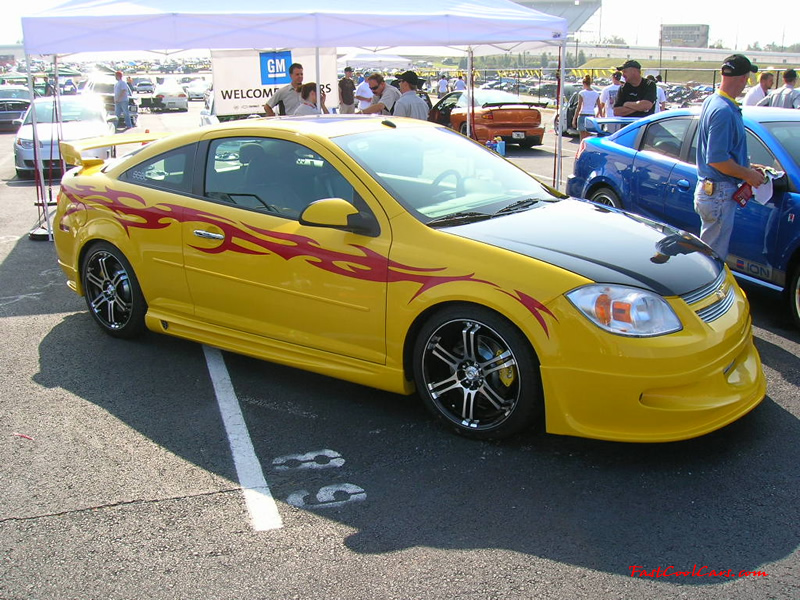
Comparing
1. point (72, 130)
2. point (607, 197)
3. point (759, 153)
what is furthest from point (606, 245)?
point (72, 130)

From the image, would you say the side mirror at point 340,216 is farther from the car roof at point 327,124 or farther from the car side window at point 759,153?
the car side window at point 759,153

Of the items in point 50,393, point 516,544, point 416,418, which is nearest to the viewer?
point 516,544

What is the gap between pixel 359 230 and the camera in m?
4.10

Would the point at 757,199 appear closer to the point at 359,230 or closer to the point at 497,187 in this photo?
the point at 497,187

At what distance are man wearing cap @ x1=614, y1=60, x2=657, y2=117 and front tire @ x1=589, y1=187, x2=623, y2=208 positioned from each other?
397cm

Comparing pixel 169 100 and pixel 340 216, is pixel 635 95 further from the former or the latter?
pixel 169 100

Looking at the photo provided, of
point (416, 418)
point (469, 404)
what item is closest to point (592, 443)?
point (469, 404)

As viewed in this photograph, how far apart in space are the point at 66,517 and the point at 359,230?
1.87 metres

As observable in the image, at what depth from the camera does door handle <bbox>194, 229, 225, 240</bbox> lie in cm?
462

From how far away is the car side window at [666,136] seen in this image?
6.62 meters

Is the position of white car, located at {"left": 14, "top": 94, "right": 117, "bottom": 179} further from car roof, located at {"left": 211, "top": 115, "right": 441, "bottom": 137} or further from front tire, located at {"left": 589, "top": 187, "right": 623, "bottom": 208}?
car roof, located at {"left": 211, "top": 115, "right": 441, "bottom": 137}

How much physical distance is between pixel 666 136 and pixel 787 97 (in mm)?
5497

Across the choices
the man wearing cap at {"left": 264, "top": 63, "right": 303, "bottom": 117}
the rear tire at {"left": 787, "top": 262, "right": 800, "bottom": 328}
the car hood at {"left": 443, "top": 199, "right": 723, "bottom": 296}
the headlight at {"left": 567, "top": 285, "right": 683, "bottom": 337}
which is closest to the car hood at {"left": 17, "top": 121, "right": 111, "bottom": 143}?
the man wearing cap at {"left": 264, "top": 63, "right": 303, "bottom": 117}

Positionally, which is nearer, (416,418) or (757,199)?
(416,418)
